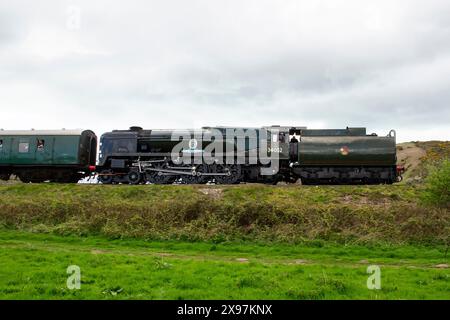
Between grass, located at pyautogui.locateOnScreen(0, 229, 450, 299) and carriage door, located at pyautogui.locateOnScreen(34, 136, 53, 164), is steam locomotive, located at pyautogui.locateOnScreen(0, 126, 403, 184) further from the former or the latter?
grass, located at pyautogui.locateOnScreen(0, 229, 450, 299)

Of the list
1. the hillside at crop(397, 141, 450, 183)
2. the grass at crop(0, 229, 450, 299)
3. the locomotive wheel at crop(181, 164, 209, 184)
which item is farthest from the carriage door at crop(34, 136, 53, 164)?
the hillside at crop(397, 141, 450, 183)

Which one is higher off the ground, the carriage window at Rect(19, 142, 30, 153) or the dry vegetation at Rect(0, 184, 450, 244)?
the carriage window at Rect(19, 142, 30, 153)

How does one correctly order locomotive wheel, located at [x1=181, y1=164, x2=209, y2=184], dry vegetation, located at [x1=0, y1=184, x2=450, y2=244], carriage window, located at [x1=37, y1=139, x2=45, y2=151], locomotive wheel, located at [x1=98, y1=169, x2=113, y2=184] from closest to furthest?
dry vegetation, located at [x1=0, y1=184, x2=450, y2=244], locomotive wheel, located at [x1=181, y1=164, x2=209, y2=184], locomotive wheel, located at [x1=98, y1=169, x2=113, y2=184], carriage window, located at [x1=37, y1=139, x2=45, y2=151]

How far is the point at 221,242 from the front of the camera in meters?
17.3

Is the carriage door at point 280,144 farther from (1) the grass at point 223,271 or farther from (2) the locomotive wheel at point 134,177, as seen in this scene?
(1) the grass at point 223,271

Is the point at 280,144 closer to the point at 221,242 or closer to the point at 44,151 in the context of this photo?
the point at 221,242

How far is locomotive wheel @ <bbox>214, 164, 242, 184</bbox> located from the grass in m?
10.4

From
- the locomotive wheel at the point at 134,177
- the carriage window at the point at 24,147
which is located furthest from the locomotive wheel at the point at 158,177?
the carriage window at the point at 24,147

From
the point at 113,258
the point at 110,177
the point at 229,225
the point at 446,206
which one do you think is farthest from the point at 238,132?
the point at 113,258

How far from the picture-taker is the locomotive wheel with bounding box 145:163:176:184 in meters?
28.1

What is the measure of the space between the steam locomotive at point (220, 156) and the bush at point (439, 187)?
721cm

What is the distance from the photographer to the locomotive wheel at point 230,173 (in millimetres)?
27359

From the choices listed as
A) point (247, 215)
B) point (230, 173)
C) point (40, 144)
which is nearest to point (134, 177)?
point (230, 173)

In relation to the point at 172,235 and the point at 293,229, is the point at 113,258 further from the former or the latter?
the point at 293,229
